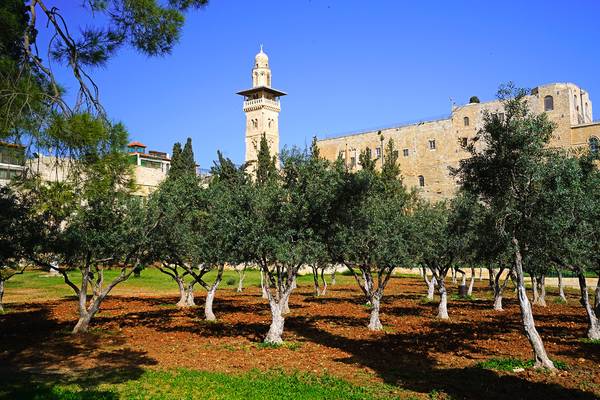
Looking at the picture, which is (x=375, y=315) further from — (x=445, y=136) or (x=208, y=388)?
(x=445, y=136)

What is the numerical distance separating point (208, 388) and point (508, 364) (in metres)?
8.65

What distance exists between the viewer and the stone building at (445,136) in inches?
2768

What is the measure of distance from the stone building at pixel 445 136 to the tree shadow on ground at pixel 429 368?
56.4 metres

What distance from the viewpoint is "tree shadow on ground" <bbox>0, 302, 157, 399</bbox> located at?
39.6 ft

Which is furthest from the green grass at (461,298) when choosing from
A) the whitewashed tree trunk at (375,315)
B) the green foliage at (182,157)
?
the green foliage at (182,157)

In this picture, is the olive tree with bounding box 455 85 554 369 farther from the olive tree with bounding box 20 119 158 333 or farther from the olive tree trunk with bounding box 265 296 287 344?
the olive tree with bounding box 20 119 158 333

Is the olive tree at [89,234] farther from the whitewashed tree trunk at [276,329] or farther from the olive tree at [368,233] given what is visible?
the olive tree at [368,233]

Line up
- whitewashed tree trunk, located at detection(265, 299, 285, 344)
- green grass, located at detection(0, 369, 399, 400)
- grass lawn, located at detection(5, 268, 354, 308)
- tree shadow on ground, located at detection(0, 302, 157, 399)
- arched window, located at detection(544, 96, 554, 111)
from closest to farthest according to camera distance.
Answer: green grass, located at detection(0, 369, 399, 400)
tree shadow on ground, located at detection(0, 302, 157, 399)
whitewashed tree trunk, located at detection(265, 299, 285, 344)
grass lawn, located at detection(5, 268, 354, 308)
arched window, located at detection(544, 96, 554, 111)

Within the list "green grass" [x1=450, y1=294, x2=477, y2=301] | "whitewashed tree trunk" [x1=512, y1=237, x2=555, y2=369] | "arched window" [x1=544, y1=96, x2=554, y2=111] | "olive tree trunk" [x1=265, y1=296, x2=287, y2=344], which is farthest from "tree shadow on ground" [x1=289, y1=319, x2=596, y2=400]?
"arched window" [x1=544, y1=96, x2=554, y2=111]

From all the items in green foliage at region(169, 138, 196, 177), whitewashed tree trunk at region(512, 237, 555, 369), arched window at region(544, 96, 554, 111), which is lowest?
whitewashed tree trunk at region(512, 237, 555, 369)

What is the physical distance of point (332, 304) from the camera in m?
34.2

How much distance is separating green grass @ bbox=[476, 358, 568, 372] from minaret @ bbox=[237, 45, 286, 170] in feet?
253

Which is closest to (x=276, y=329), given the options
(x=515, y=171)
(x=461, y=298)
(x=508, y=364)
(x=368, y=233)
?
(x=368, y=233)

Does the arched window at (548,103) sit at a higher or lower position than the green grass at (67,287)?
higher
